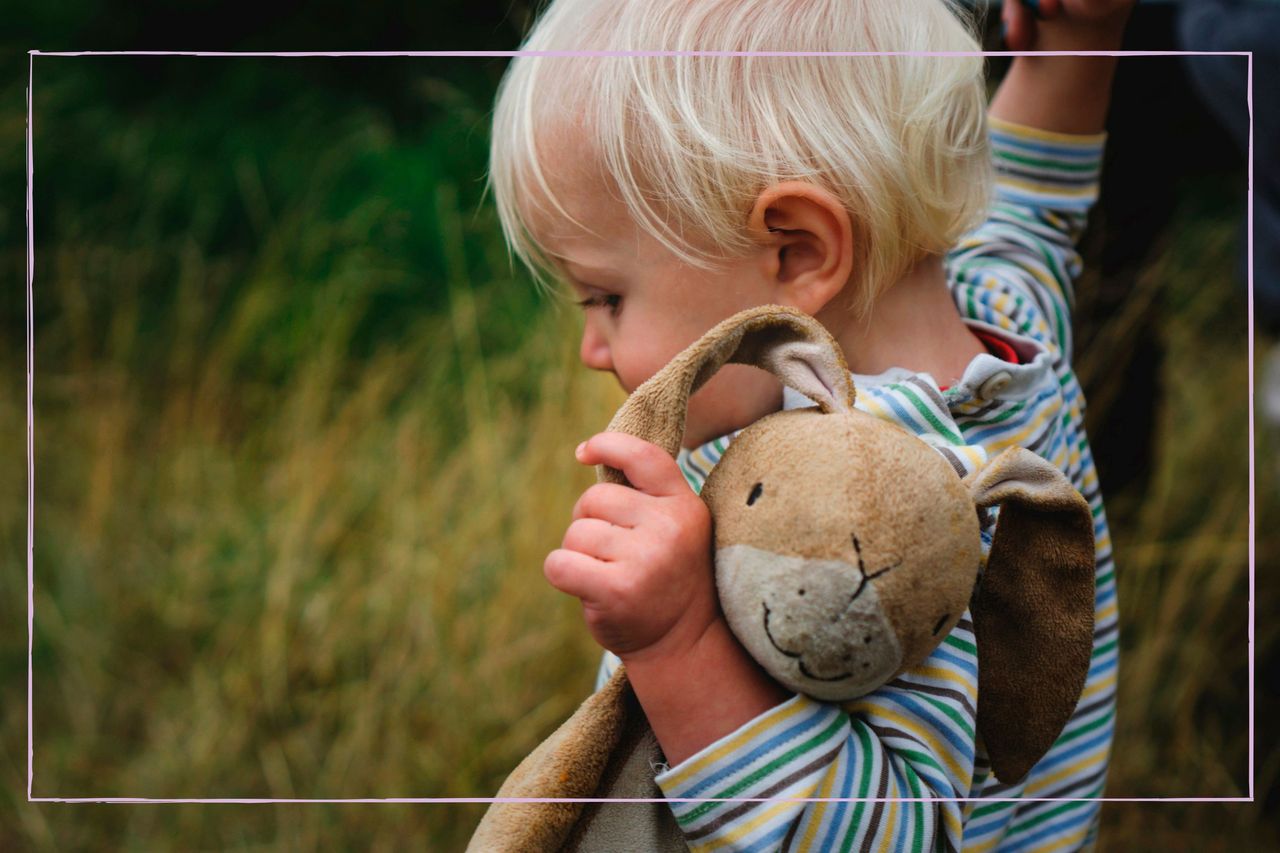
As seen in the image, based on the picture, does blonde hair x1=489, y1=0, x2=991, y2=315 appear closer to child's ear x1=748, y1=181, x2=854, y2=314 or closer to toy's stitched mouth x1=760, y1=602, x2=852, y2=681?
child's ear x1=748, y1=181, x2=854, y2=314

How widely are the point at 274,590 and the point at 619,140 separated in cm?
82

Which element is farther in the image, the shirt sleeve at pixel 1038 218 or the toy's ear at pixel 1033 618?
the shirt sleeve at pixel 1038 218

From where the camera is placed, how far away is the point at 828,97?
1.93 feet

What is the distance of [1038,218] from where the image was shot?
0.84 meters

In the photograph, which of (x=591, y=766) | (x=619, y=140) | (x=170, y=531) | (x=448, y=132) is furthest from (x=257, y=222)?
(x=591, y=766)

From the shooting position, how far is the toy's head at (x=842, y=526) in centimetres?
46

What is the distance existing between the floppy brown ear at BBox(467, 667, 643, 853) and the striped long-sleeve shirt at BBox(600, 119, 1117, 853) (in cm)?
4

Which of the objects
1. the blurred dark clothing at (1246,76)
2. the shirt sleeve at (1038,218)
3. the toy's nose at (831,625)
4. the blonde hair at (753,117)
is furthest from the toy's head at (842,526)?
the blurred dark clothing at (1246,76)

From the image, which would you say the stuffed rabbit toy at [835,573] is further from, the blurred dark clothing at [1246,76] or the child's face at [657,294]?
the blurred dark clothing at [1246,76]

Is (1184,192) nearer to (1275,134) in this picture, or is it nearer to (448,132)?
(1275,134)

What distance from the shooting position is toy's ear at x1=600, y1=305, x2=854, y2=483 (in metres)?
0.50

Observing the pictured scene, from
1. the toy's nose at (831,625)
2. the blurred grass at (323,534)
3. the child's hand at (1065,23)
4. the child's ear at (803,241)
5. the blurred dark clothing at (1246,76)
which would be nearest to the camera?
the toy's nose at (831,625)

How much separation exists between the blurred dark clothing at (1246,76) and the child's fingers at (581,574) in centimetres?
73

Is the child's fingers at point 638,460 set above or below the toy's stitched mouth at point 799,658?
above
